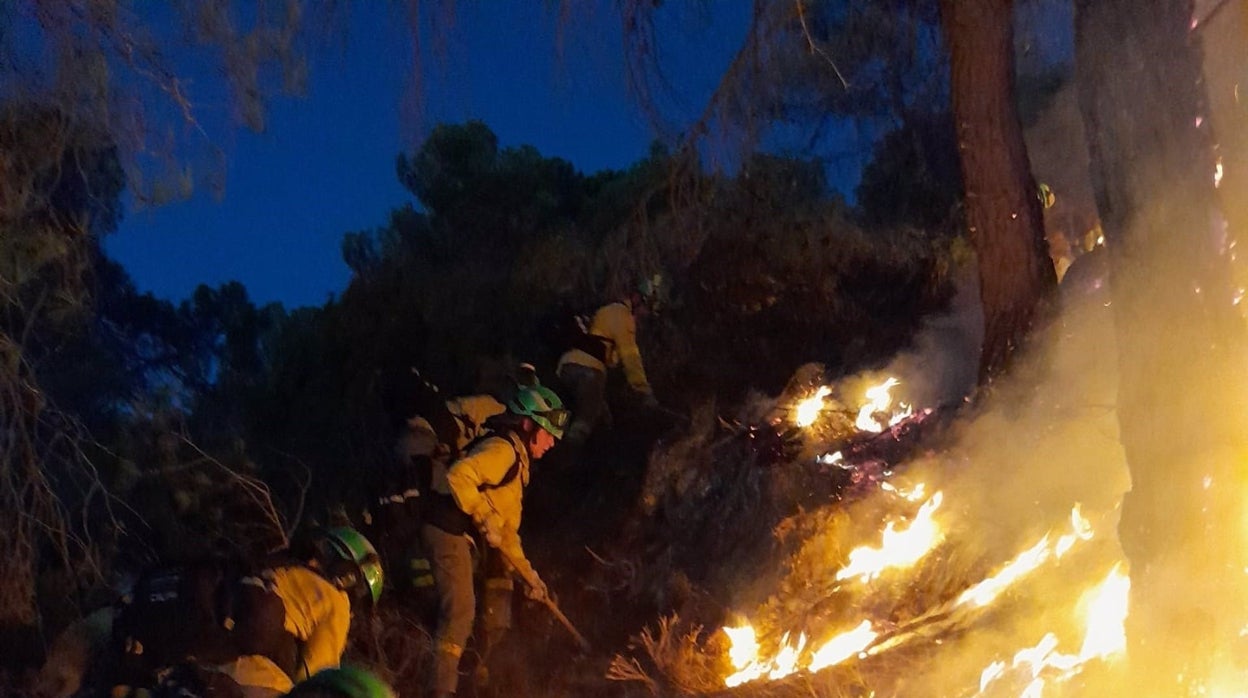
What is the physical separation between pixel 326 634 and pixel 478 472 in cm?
121

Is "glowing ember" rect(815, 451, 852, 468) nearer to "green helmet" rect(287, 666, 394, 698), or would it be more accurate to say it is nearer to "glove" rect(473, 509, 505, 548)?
"glove" rect(473, 509, 505, 548)

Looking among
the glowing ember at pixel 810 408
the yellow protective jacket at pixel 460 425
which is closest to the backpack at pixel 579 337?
the glowing ember at pixel 810 408

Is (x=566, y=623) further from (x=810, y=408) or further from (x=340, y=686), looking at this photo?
(x=340, y=686)

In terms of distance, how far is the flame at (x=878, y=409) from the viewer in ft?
22.7

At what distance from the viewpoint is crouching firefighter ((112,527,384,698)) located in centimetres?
331

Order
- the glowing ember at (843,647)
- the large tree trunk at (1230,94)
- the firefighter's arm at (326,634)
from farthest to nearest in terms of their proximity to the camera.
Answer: the glowing ember at (843,647)
the firefighter's arm at (326,634)
the large tree trunk at (1230,94)

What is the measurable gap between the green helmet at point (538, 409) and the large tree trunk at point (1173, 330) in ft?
8.88

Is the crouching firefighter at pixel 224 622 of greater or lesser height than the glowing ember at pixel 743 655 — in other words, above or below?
below

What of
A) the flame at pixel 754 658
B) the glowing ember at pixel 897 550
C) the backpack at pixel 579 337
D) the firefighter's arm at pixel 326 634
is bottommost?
the firefighter's arm at pixel 326 634

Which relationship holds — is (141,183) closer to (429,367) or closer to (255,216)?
(429,367)

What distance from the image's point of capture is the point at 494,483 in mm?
5012

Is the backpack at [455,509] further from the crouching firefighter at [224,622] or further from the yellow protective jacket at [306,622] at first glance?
the crouching firefighter at [224,622]

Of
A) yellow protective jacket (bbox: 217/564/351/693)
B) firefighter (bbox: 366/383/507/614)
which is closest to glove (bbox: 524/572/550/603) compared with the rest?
firefighter (bbox: 366/383/507/614)

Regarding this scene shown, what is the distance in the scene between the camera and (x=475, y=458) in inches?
194
